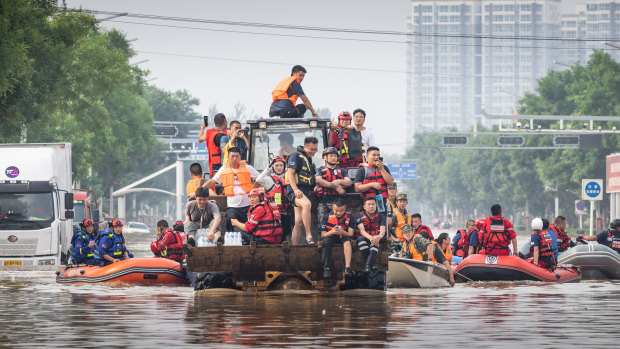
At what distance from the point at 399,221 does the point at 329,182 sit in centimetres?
452

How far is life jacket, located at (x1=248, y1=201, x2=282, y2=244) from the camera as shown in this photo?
22469 millimetres

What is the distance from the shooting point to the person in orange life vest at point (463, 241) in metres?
30.8

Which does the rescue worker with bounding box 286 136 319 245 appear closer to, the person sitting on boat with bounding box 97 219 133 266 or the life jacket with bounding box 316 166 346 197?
the life jacket with bounding box 316 166 346 197

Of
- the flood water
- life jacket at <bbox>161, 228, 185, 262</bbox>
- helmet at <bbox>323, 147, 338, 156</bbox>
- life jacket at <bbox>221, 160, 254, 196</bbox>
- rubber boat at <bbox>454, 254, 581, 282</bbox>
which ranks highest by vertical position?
helmet at <bbox>323, 147, 338, 156</bbox>

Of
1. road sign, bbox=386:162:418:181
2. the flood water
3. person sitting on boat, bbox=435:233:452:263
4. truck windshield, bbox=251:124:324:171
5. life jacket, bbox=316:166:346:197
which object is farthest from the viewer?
road sign, bbox=386:162:418:181

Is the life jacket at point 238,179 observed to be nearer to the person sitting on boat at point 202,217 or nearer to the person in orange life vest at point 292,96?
the person sitting on boat at point 202,217

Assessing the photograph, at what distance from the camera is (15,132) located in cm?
4747

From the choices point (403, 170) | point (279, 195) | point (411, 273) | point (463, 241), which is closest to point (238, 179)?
point (279, 195)

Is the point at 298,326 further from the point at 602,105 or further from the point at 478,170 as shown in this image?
the point at 478,170

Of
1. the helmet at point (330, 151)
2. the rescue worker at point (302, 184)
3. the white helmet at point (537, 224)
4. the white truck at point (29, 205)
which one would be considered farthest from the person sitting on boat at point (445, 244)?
the white truck at point (29, 205)

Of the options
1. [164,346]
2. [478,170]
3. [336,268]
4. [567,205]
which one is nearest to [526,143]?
[567,205]

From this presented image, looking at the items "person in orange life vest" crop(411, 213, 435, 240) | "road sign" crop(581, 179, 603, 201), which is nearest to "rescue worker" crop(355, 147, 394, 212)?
"person in orange life vest" crop(411, 213, 435, 240)

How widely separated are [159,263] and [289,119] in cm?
442

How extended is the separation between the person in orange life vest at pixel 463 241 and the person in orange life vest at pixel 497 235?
2.73 m
